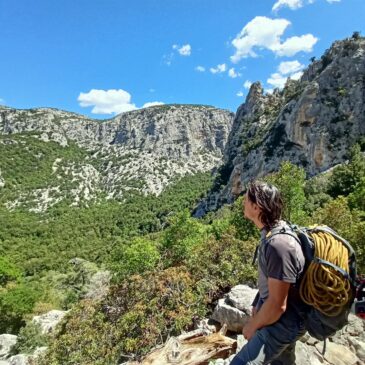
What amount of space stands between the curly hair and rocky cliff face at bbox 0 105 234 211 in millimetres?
115898

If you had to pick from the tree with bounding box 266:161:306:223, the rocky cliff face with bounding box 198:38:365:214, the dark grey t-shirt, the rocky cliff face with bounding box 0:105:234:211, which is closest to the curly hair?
the dark grey t-shirt

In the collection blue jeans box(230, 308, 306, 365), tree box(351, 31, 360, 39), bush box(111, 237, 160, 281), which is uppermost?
tree box(351, 31, 360, 39)

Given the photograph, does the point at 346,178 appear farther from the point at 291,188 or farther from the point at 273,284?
the point at 273,284

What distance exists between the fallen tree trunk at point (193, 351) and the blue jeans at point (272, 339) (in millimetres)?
3786

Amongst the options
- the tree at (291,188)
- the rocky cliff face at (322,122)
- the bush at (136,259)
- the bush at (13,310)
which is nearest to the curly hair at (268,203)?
the bush at (136,259)

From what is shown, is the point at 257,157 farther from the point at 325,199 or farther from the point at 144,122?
the point at 144,122

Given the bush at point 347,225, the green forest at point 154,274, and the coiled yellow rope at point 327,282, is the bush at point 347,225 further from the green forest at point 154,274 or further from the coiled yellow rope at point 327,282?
the coiled yellow rope at point 327,282

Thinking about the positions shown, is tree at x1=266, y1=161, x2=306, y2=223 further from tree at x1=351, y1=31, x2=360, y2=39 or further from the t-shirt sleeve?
tree at x1=351, y1=31, x2=360, y2=39

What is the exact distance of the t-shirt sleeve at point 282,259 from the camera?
2680 mm

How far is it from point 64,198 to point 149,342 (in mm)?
118307

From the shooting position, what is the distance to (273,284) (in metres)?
2.73

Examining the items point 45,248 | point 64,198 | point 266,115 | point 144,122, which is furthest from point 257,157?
point 144,122

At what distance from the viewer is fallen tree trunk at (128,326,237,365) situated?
6.54 metres

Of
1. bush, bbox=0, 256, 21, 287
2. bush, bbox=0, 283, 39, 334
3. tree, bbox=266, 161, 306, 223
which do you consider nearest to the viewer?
tree, bbox=266, 161, 306, 223
